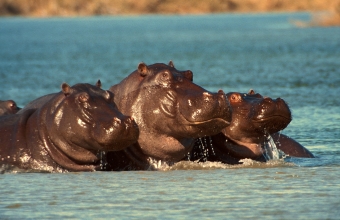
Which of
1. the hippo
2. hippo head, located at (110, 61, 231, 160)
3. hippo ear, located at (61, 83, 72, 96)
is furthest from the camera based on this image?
the hippo

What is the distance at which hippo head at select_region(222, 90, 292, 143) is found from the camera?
8.04 m

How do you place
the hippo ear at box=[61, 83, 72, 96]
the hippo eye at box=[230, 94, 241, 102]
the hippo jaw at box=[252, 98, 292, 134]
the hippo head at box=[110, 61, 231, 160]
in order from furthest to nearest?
the hippo eye at box=[230, 94, 241, 102] < the hippo jaw at box=[252, 98, 292, 134] < the hippo ear at box=[61, 83, 72, 96] < the hippo head at box=[110, 61, 231, 160]

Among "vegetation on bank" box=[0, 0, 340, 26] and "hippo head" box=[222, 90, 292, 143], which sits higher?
"vegetation on bank" box=[0, 0, 340, 26]

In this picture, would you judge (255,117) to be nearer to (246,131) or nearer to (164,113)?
(246,131)

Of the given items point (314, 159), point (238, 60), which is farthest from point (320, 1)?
point (314, 159)

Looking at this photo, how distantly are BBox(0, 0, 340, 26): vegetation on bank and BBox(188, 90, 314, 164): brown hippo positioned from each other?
7868cm

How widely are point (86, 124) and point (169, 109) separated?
0.73 m

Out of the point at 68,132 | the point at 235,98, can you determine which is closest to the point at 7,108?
Result: the point at 68,132

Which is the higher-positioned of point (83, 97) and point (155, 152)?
point (83, 97)

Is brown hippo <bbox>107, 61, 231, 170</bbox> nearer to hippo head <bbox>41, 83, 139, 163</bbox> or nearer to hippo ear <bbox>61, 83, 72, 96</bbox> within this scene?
hippo head <bbox>41, 83, 139, 163</bbox>

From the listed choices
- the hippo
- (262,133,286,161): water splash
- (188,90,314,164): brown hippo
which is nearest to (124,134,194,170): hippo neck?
(188,90,314,164): brown hippo

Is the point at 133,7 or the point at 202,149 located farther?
the point at 133,7

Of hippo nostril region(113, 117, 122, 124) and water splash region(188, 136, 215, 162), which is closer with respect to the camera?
hippo nostril region(113, 117, 122, 124)

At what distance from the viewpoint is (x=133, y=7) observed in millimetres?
96062
